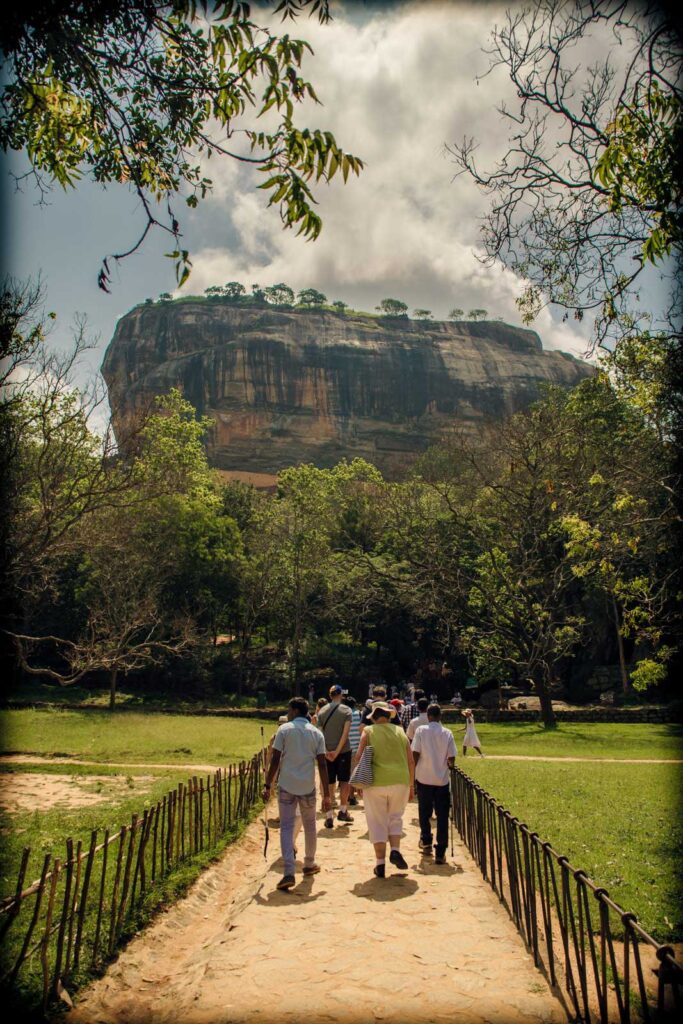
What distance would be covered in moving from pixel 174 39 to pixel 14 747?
16508 mm

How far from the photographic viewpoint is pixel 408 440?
9731 centimetres

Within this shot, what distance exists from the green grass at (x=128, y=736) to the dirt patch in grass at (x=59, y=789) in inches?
103

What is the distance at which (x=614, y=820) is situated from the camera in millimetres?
9859

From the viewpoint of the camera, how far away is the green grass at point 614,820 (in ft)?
21.4

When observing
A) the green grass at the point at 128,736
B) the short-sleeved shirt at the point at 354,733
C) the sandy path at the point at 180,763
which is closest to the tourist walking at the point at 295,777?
the short-sleeved shirt at the point at 354,733

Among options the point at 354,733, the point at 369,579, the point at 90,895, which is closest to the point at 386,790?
the point at 90,895

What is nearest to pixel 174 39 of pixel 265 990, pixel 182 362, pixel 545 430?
pixel 265 990

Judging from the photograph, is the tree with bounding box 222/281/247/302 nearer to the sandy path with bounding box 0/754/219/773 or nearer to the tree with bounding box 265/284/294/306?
the tree with bounding box 265/284/294/306

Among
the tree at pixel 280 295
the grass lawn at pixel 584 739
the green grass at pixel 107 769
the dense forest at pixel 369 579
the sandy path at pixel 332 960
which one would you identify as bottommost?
the grass lawn at pixel 584 739

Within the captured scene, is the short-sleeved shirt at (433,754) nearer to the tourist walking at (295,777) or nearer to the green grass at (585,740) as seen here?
the tourist walking at (295,777)

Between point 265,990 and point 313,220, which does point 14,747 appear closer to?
point 265,990

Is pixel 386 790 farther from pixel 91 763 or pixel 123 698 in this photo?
pixel 123 698

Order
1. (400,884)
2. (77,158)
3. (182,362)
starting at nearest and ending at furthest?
(77,158) < (400,884) < (182,362)

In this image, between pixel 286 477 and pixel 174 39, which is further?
pixel 286 477
